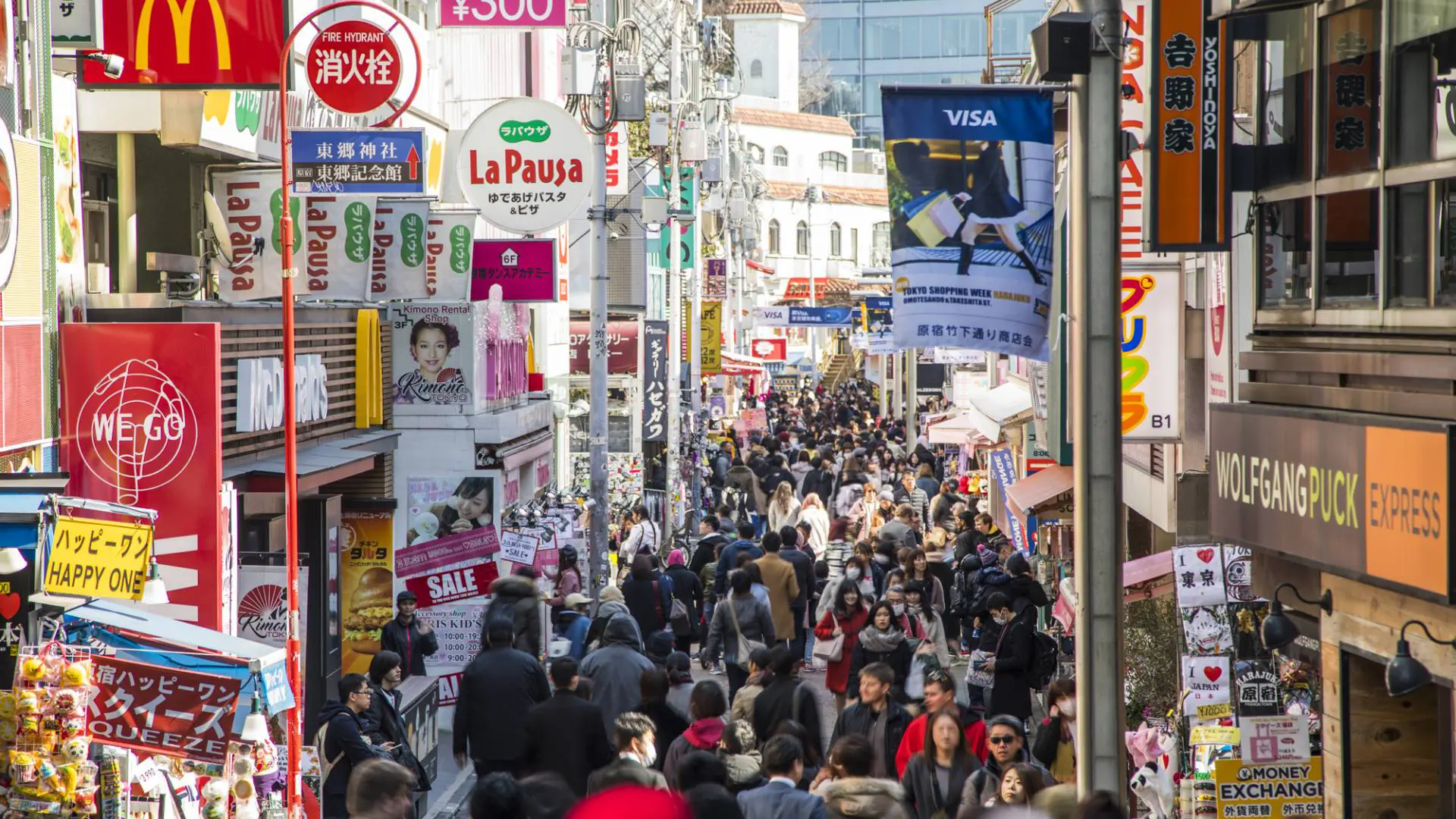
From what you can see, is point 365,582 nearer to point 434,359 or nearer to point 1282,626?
point 434,359

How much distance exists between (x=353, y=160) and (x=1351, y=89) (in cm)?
810

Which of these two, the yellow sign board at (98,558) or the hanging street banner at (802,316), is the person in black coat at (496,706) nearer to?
the yellow sign board at (98,558)

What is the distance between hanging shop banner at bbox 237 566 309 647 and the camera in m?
12.4

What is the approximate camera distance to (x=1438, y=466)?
6840mm

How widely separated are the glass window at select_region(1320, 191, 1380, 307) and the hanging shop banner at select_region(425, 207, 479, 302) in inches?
463

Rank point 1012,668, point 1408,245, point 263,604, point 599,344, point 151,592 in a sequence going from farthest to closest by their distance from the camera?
point 599,344 < point 1012,668 < point 263,604 < point 151,592 < point 1408,245

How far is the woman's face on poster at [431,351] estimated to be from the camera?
60.4 feet

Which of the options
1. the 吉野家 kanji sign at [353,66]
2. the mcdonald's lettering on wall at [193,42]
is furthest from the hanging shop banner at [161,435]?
the 吉野家 kanji sign at [353,66]

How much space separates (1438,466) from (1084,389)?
4.59ft

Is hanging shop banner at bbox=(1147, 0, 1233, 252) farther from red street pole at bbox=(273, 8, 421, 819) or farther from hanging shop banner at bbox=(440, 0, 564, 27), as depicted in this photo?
hanging shop banner at bbox=(440, 0, 564, 27)

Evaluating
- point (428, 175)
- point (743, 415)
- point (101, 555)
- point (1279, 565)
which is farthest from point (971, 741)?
point (743, 415)

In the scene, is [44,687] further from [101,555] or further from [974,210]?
[974,210]

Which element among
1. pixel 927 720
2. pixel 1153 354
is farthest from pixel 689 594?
pixel 927 720

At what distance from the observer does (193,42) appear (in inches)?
438
